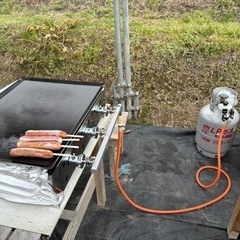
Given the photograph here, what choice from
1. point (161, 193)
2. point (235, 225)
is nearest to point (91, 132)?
point (161, 193)

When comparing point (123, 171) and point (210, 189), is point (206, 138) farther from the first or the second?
point (123, 171)

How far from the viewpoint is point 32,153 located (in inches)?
44.6

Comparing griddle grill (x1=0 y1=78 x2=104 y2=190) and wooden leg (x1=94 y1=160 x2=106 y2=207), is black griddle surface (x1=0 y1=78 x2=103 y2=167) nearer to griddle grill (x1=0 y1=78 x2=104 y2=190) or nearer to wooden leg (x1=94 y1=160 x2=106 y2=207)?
griddle grill (x1=0 y1=78 x2=104 y2=190)

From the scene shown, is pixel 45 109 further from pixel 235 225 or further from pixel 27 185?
pixel 235 225

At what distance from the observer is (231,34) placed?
3.02m

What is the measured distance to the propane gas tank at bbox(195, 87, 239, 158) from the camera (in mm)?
2029

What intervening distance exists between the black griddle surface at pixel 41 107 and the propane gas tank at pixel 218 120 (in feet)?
3.28

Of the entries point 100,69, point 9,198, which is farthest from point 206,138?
point 9,198

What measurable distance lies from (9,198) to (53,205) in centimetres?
22

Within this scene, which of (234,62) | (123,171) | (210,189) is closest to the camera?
(210,189)

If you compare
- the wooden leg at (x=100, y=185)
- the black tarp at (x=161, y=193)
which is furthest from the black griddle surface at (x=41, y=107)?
the black tarp at (x=161, y=193)

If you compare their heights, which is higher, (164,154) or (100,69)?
(100,69)

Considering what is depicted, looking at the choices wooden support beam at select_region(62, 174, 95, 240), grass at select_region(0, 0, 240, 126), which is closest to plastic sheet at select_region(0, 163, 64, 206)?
wooden support beam at select_region(62, 174, 95, 240)

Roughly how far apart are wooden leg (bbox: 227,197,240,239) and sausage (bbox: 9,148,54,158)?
1.16m
